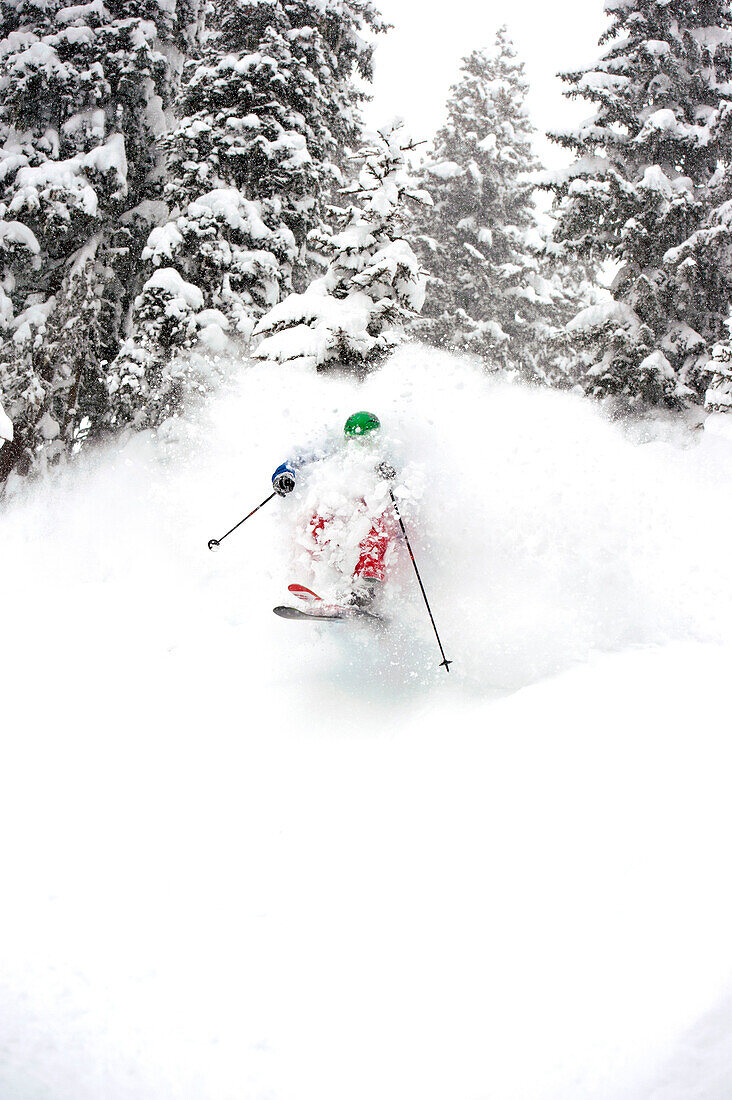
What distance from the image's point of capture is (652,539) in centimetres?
689

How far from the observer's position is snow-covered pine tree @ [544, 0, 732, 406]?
12.6 meters

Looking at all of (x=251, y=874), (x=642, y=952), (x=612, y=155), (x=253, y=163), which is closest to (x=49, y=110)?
(x=253, y=163)

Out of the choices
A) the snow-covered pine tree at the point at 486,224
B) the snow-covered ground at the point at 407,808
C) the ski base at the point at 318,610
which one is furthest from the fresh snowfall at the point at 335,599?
the snow-covered pine tree at the point at 486,224

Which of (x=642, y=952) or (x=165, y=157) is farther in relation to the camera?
(x=165, y=157)

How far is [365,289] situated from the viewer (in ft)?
33.0

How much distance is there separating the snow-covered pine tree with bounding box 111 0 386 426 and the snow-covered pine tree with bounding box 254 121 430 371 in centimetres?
275

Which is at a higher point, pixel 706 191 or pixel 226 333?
pixel 706 191

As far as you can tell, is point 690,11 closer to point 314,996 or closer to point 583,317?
point 583,317

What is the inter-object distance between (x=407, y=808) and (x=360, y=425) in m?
3.64

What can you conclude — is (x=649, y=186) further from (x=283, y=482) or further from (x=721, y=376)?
(x=283, y=482)

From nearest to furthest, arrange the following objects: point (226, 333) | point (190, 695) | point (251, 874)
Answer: point (251, 874)
point (190, 695)
point (226, 333)

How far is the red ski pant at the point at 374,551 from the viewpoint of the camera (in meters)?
5.83

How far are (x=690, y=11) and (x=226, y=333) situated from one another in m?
10.6

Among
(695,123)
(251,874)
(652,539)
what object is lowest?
(652,539)
